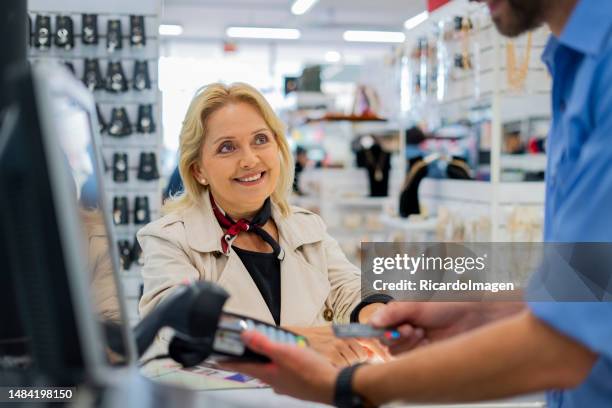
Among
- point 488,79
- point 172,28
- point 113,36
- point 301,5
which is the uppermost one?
point 172,28

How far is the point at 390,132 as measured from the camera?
9.93 m

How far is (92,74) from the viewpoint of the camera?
538 centimetres

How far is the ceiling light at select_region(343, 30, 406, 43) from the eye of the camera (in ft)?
49.5

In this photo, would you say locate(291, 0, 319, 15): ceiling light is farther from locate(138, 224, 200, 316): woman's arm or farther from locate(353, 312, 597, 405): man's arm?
locate(353, 312, 597, 405): man's arm

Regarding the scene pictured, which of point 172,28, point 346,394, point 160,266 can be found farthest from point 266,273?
point 172,28

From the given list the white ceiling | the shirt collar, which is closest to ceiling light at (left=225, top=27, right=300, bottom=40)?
the white ceiling

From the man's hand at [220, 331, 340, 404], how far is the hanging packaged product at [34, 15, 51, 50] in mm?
4524

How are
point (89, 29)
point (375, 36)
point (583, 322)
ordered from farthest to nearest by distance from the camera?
point (375, 36) → point (89, 29) → point (583, 322)

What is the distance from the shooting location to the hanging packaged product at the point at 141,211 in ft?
17.5

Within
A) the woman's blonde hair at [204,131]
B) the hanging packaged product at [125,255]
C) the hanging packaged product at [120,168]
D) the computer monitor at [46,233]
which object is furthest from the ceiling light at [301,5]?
the computer monitor at [46,233]

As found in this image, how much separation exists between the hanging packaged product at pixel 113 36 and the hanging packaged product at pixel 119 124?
0.43m

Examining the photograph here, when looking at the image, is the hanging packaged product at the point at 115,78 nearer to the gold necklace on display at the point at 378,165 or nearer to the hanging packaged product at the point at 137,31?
the hanging packaged product at the point at 137,31

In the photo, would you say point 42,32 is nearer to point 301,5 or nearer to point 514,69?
point 514,69

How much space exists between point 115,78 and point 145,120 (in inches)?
14.2
